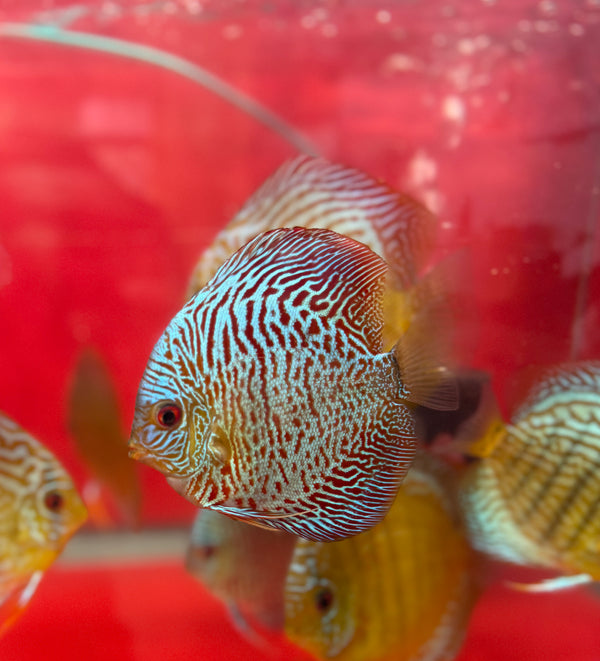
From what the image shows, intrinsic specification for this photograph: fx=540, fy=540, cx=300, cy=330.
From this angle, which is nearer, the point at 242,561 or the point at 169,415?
the point at 169,415

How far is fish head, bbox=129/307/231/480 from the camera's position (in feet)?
1.12

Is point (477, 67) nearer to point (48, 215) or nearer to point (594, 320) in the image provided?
point (594, 320)

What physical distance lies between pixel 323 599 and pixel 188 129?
89cm

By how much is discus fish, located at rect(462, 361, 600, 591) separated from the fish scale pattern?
28 centimetres

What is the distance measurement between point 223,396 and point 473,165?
0.81 metres

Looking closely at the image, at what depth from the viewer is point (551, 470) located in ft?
2.00

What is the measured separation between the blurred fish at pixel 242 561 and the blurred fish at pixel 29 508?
6.8 inches

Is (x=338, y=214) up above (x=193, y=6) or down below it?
below

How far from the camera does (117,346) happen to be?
1.08 meters

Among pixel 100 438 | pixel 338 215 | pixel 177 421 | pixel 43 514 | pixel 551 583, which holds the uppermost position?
pixel 338 215

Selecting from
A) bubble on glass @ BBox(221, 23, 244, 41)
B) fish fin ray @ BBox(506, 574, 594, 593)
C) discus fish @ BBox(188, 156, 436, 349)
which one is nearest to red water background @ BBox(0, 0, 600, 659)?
bubble on glass @ BBox(221, 23, 244, 41)

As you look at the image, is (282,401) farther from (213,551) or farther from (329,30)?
(329,30)

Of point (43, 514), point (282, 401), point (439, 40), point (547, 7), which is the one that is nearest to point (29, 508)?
point (43, 514)

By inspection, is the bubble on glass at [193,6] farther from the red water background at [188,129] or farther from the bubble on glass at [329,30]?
the bubble on glass at [329,30]
